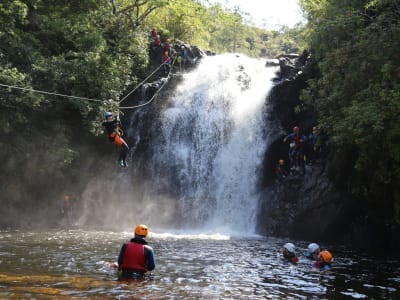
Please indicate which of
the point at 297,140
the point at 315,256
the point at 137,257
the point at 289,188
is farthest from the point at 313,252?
the point at 297,140

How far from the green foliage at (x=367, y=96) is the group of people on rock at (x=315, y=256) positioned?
146 inches

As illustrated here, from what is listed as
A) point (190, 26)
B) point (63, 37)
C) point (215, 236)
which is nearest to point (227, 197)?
point (215, 236)

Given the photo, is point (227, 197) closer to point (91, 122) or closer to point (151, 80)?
point (91, 122)

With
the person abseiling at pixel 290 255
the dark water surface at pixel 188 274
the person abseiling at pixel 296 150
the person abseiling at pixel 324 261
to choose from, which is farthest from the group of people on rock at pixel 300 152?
the person abseiling at pixel 324 261

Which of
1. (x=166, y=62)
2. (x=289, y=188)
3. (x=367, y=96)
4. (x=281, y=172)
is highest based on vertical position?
(x=166, y=62)

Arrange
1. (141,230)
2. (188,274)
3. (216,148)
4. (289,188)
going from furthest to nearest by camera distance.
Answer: (216,148) < (289,188) < (188,274) < (141,230)

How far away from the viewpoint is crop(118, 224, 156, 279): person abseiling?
9.69 m

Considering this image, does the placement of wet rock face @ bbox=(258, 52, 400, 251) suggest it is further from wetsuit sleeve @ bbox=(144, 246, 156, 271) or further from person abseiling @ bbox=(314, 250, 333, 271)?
wetsuit sleeve @ bbox=(144, 246, 156, 271)

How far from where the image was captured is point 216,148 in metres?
24.4

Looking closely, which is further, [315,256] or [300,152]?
[300,152]

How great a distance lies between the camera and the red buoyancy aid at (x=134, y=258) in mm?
9688

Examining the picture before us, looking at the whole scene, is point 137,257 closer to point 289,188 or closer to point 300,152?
point 289,188

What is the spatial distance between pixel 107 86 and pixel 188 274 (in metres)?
14.7

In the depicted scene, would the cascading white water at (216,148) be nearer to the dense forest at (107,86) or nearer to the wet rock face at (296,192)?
the wet rock face at (296,192)
